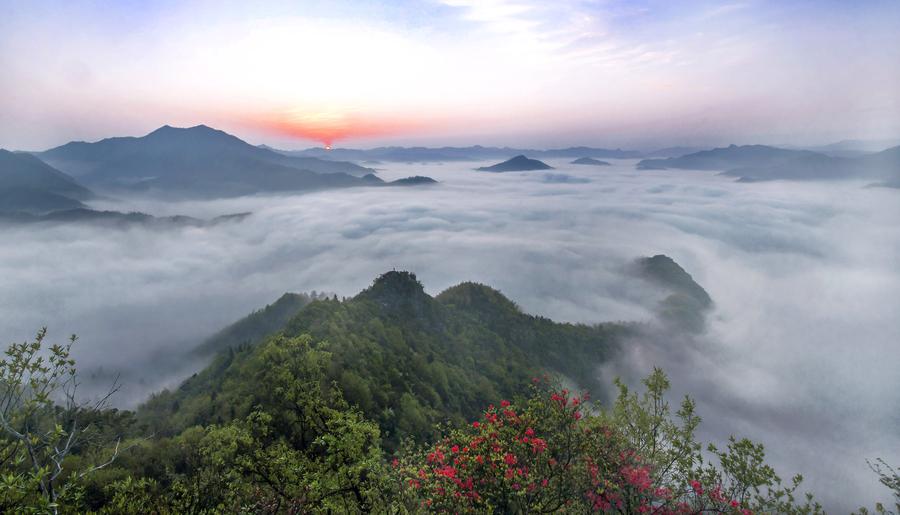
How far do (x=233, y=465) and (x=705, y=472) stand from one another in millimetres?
21335

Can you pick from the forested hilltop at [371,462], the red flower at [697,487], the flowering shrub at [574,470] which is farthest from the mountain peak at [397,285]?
the red flower at [697,487]

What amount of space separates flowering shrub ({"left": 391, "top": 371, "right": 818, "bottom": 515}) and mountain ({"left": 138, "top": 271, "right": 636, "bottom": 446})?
1871 cm

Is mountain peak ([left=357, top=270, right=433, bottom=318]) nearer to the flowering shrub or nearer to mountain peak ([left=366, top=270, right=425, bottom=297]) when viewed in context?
mountain peak ([left=366, top=270, right=425, bottom=297])

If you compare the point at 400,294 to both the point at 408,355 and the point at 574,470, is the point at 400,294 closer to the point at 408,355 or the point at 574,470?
the point at 408,355

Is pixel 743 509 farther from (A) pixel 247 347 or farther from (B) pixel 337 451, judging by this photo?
(A) pixel 247 347

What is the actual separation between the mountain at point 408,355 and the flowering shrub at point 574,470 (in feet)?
61.4

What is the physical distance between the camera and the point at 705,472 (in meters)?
19.0

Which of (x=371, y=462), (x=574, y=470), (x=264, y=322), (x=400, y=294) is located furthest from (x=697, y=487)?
(x=264, y=322)

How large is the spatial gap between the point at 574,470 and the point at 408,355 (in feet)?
242

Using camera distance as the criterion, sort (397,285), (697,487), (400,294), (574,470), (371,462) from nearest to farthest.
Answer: (371,462), (574,470), (697,487), (400,294), (397,285)

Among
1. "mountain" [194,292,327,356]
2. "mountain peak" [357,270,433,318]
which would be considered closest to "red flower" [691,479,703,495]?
"mountain peak" [357,270,433,318]

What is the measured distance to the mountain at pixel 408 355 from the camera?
59312 mm

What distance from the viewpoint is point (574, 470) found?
17938mm

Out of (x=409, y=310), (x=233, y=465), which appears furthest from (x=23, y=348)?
(x=409, y=310)
